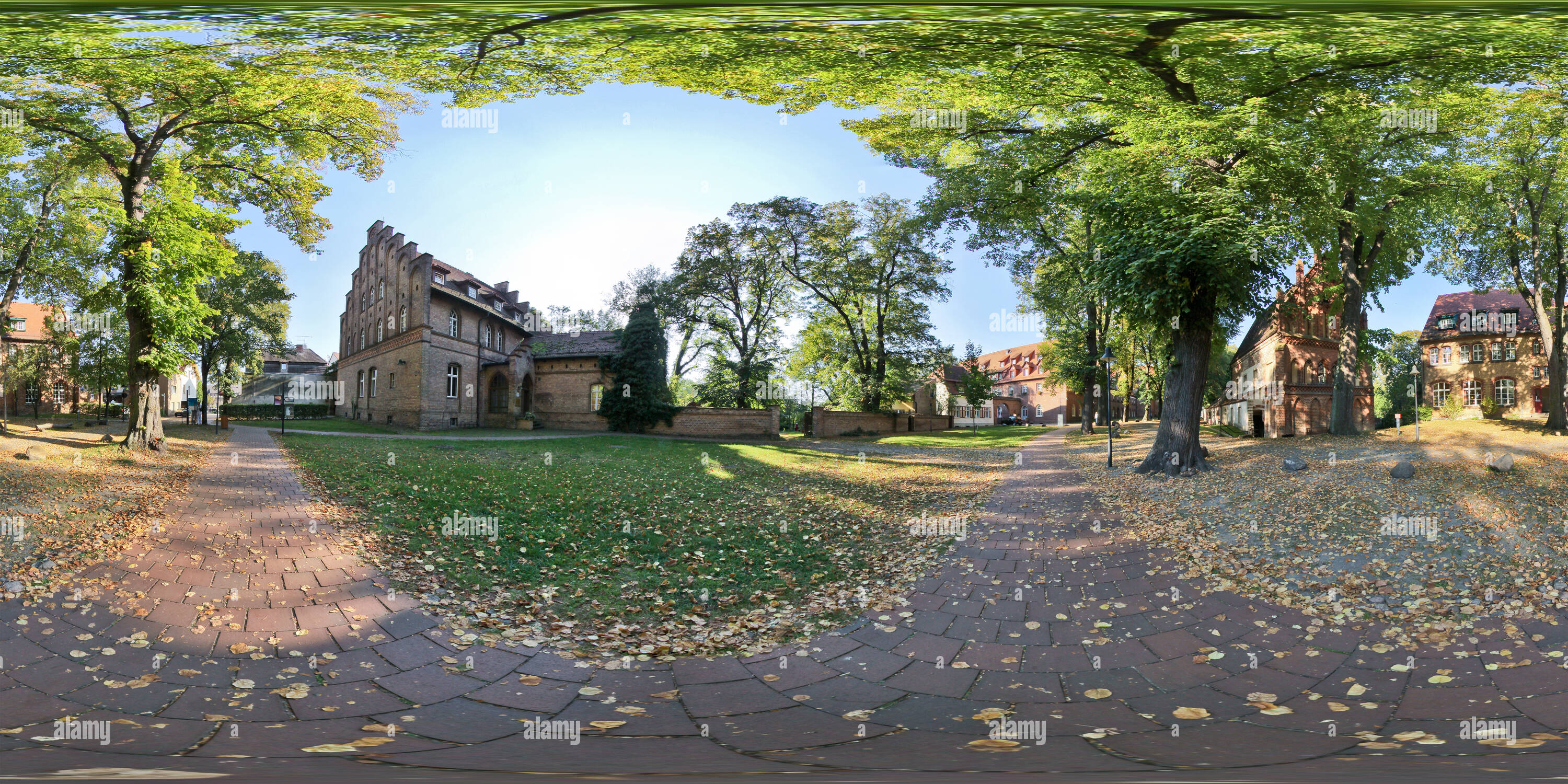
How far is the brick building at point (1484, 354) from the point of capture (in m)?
31.8

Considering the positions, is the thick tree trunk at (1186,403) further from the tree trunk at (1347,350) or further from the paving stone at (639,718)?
the paving stone at (639,718)

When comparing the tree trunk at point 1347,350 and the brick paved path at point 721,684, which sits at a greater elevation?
the tree trunk at point 1347,350

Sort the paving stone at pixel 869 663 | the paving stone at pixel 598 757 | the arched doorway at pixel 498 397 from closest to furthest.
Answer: the paving stone at pixel 598 757
the paving stone at pixel 869 663
the arched doorway at pixel 498 397

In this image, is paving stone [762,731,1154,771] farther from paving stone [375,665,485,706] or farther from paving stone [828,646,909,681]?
paving stone [375,665,485,706]

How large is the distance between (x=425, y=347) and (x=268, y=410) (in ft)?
19.6

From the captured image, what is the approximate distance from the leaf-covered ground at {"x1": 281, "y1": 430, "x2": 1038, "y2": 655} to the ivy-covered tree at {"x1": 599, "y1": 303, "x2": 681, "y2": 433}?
932 cm

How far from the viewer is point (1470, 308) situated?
3431cm

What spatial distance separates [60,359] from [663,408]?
21.7 m

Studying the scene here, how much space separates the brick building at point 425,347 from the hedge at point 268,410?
46 centimetres

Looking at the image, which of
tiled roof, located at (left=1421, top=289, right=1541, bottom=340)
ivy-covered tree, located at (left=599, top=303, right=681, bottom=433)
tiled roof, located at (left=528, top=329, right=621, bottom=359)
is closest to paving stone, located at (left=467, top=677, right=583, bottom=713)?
ivy-covered tree, located at (left=599, top=303, right=681, bottom=433)

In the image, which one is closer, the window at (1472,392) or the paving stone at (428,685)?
the paving stone at (428,685)

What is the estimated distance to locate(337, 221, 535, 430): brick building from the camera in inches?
536

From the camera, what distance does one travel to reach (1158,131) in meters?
6.08

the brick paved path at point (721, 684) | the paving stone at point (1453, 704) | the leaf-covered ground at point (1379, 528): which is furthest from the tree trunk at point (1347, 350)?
the paving stone at point (1453, 704)
